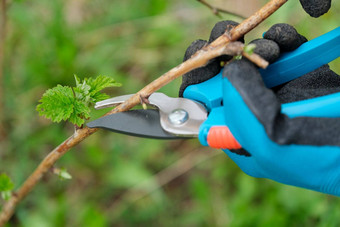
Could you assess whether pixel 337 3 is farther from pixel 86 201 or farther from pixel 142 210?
pixel 86 201

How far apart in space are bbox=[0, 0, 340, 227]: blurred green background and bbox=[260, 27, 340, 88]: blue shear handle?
90 cm

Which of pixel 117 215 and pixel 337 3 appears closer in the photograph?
pixel 117 215

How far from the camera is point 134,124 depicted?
112 cm

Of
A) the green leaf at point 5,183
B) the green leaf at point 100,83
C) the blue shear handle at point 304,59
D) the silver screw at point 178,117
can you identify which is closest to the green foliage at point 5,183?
the green leaf at point 5,183

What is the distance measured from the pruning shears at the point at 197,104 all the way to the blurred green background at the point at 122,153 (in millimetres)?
914

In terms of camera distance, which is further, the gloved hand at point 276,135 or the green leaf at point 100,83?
the green leaf at point 100,83

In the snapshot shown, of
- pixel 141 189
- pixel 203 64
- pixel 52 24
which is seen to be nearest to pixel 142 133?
pixel 203 64

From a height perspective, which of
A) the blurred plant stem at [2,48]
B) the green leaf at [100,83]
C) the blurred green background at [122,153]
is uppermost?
the blurred plant stem at [2,48]

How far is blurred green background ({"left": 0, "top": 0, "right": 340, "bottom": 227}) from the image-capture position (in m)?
2.04

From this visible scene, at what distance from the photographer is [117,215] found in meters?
2.13

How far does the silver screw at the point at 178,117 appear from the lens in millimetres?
1109

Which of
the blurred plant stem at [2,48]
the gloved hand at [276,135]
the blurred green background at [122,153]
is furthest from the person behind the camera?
the blurred green background at [122,153]

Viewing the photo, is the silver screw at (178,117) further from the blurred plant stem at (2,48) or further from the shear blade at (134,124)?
the blurred plant stem at (2,48)

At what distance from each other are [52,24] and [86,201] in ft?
3.29
